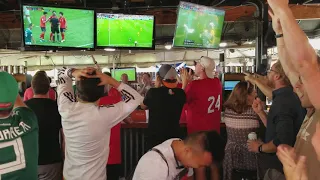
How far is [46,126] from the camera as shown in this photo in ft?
10.8

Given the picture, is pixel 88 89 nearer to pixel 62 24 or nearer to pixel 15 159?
pixel 15 159

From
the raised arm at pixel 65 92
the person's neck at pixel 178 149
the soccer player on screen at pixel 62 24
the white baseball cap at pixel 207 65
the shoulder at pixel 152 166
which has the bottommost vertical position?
the shoulder at pixel 152 166

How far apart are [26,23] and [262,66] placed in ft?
13.3

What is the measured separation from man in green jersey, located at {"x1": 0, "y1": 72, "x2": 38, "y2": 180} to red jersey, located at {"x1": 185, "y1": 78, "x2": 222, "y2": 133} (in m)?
2.51

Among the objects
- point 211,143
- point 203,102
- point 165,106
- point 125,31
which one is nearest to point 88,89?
point 211,143

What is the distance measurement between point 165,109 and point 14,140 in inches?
84.0

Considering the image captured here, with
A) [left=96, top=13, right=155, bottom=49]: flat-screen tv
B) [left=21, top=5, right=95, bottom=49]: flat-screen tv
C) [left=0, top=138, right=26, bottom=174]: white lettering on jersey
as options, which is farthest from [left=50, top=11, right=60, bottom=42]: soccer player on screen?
[left=0, top=138, right=26, bottom=174]: white lettering on jersey

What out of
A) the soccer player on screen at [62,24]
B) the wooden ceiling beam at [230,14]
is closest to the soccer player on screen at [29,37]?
the soccer player on screen at [62,24]

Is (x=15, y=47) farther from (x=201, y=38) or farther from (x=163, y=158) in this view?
(x=163, y=158)

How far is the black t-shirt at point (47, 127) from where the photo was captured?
3258mm

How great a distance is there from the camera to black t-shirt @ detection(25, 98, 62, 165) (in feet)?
10.7

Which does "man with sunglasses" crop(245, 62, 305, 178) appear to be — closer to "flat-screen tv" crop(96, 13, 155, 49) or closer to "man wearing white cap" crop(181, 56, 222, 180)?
"man wearing white cap" crop(181, 56, 222, 180)

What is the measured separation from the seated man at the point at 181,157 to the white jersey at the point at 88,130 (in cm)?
73

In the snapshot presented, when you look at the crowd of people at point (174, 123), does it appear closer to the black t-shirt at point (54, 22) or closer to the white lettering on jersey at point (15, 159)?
the white lettering on jersey at point (15, 159)
